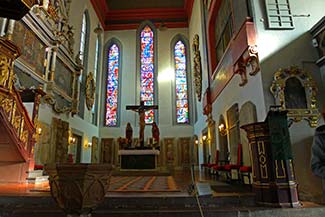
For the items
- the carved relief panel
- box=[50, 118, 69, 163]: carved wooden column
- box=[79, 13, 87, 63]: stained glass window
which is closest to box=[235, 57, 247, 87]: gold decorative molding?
the carved relief panel

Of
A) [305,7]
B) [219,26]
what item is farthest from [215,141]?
[305,7]

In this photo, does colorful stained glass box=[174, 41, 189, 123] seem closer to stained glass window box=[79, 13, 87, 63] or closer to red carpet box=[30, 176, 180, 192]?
stained glass window box=[79, 13, 87, 63]

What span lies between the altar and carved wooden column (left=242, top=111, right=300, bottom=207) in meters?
5.64

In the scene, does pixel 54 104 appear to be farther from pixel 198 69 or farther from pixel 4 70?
pixel 198 69

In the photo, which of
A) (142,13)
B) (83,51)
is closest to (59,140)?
(83,51)

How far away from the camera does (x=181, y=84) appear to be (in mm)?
15898

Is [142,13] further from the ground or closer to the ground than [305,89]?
further from the ground

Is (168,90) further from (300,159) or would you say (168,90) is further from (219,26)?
(300,159)

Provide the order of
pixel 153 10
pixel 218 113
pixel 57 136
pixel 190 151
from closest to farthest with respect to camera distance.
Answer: pixel 218 113, pixel 57 136, pixel 190 151, pixel 153 10

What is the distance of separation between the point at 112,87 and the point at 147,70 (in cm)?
272

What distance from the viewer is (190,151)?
14695 mm

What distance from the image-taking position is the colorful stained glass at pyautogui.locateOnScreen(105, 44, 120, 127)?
15.6m

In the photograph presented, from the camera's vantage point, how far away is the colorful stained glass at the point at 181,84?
15586 mm

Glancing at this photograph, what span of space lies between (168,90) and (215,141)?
278 inches
